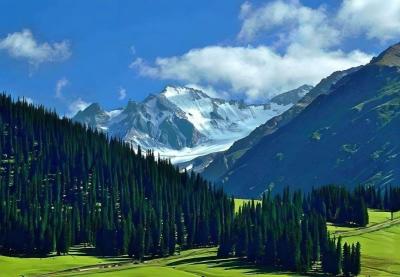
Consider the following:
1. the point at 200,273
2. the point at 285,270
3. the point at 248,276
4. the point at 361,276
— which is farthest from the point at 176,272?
the point at 361,276

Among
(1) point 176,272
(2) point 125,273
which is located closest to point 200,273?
(1) point 176,272

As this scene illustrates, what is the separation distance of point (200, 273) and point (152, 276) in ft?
44.9

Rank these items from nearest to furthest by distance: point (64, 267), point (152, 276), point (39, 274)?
1. point (152, 276)
2. point (39, 274)
3. point (64, 267)

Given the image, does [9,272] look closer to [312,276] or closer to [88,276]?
[88,276]

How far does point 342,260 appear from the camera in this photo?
640 ft

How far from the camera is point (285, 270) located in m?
200

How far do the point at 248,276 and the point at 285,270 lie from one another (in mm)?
20539

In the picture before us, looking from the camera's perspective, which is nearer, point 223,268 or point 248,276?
point 248,276

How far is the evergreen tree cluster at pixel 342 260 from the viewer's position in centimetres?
19050

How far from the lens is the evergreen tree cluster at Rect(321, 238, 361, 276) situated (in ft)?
625

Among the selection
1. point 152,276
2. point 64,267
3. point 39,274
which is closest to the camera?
point 152,276

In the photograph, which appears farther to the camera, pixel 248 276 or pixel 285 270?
pixel 285 270

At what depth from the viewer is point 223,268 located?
643 ft

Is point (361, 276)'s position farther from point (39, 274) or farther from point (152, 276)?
point (39, 274)
